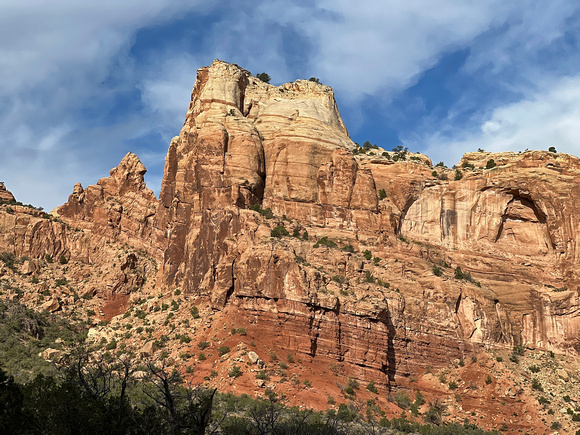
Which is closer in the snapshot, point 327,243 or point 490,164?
point 327,243

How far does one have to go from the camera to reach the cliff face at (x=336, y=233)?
69.6m

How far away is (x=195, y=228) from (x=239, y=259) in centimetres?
1090

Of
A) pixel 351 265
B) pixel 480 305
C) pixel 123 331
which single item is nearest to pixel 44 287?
pixel 123 331

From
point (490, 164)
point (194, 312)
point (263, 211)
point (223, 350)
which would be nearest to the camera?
point (223, 350)

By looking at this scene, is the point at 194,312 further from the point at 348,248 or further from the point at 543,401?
the point at 543,401

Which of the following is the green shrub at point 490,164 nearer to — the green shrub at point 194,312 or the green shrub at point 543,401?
the green shrub at point 543,401

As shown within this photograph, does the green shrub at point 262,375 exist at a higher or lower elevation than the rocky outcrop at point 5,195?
lower

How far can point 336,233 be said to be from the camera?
86.6 m

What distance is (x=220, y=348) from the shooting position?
65.3m

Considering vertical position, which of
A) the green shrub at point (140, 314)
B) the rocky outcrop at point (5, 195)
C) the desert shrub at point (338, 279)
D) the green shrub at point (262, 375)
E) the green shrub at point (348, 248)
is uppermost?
the rocky outcrop at point (5, 195)

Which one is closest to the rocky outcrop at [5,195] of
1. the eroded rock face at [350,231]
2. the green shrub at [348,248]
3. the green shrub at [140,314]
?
the eroded rock face at [350,231]

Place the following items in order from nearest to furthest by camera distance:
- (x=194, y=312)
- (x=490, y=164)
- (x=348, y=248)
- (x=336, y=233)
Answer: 1. (x=194, y=312)
2. (x=348, y=248)
3. (x=336, y=233)
4. (x=490, y=164)

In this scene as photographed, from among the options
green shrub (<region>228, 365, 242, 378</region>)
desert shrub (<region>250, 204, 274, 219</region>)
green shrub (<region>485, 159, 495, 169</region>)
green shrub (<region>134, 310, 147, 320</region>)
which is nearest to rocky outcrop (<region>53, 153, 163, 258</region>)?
green shrub (<region>134, 310, 147, 320</region>)

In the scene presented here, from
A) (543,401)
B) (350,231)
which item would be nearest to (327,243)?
(350,231)
